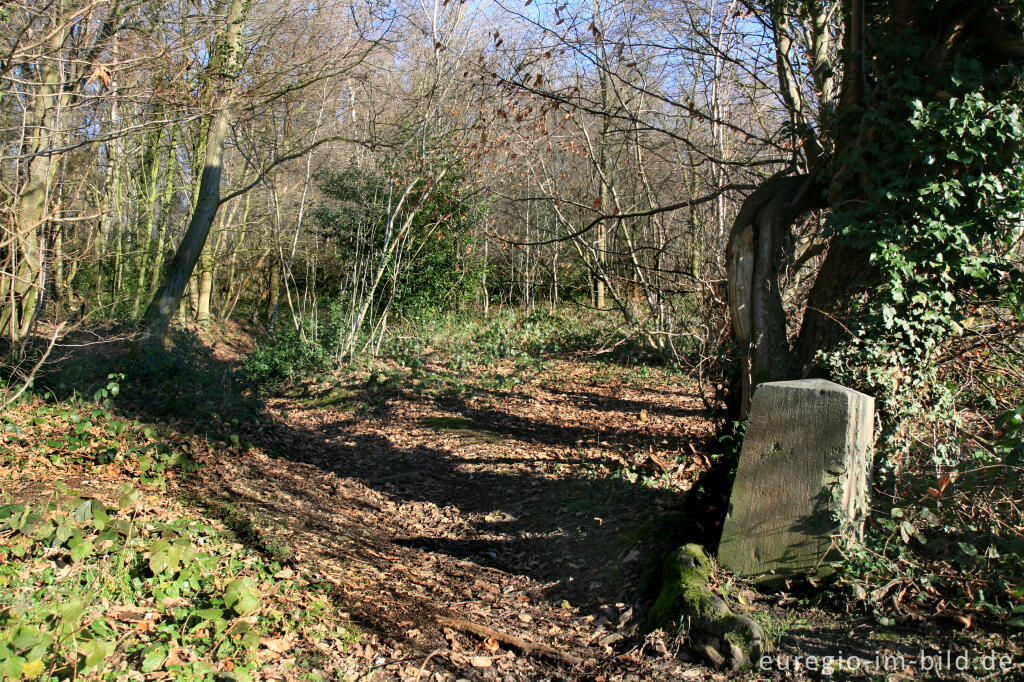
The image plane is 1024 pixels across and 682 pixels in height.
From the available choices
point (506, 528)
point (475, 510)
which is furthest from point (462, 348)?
point (506, 528)

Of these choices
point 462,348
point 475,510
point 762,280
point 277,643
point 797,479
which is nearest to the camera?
point 277,643

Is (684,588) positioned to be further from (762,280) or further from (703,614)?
(762,280)

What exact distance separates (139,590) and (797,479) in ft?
11.5

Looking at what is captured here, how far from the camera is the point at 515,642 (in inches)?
146

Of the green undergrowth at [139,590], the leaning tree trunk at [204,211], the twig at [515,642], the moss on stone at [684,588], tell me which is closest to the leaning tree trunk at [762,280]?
the moss on stone at [684,588]

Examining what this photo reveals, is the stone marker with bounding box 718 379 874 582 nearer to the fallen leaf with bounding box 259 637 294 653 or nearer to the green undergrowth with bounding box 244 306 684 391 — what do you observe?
the fallen leaf with bounding box 259 637 294 653

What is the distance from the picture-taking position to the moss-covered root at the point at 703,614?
3178 mm

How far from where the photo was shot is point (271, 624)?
11.6 feet

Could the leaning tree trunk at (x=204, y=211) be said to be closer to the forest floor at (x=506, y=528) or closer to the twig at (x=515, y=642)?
the forest floor at (x=506, y=528)

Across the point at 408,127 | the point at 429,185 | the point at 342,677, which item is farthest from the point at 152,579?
the point at 408,127

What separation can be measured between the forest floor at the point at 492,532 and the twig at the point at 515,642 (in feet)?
0.04

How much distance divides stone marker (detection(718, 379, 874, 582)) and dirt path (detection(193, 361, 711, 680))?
80 centimetres

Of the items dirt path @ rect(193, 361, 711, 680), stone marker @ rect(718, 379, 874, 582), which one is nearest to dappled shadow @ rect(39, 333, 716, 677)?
dirt path @ rect(193, 361, 711, 680)

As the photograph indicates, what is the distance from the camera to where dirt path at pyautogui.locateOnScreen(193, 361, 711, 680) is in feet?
12.0
